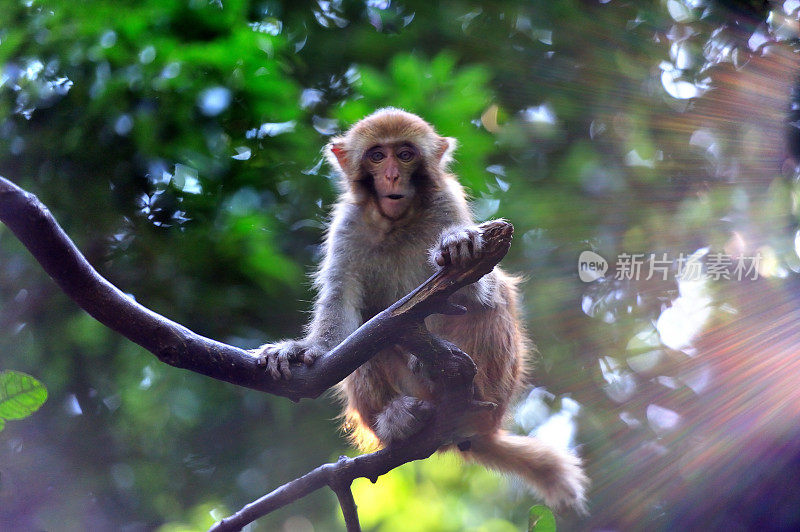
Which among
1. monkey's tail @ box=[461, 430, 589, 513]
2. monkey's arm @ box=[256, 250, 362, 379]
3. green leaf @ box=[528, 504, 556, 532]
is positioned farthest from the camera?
monkey's tail @ box=[461, 430, 589, 513]

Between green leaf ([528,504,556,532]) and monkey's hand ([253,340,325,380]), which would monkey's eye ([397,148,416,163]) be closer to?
monkey's hand ([253,340,325,380])

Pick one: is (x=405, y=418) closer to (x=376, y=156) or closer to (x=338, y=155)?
(x=376, y=156)

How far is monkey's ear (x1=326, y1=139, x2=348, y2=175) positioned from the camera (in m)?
2.09

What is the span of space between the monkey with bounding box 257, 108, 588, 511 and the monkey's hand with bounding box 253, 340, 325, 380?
0.5 inches

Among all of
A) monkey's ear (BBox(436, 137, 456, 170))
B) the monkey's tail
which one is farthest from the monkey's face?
the monkey's tail

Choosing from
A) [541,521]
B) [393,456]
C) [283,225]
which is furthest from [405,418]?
[283,225]

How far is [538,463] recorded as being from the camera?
2.28m

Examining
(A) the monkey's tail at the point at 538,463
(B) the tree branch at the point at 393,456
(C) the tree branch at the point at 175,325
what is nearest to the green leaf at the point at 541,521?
(B) the tree branch at the point at 393,456

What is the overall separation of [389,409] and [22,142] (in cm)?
188

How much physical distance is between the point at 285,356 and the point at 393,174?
1.81 feet

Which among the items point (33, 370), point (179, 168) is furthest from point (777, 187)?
point (33, 370)

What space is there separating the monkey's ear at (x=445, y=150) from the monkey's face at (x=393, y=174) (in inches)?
5.3

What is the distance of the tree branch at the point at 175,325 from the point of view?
1.22 meters

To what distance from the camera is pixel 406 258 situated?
195 centimetres
